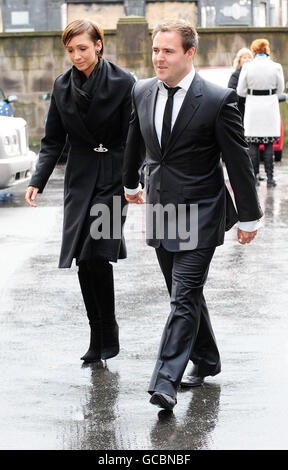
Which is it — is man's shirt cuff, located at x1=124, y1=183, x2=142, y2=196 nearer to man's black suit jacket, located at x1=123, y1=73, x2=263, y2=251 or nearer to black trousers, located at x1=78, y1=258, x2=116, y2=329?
man's black suit jacket, located at x1=123, y1=73, x2=263, y2=251

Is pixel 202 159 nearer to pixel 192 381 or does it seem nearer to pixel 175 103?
pixel 175 103

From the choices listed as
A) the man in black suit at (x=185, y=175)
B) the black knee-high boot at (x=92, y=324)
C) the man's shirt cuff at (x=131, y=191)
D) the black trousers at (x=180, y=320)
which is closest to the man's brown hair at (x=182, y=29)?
the man in black suit at (x=185, y=175)

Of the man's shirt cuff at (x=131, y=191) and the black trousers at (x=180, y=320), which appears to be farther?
the man's shirt cuff at (x=131, y=191)

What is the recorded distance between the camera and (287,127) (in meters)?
25.5

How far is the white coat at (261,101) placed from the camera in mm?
15062

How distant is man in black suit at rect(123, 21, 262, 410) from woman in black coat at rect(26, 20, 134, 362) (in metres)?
0.50

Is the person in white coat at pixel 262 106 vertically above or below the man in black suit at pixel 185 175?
below

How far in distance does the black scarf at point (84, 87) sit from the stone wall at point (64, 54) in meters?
19.9

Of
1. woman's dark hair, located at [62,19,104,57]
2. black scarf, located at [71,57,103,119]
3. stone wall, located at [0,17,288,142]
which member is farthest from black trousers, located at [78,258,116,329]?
stone wall, located at [0,17,288,142]

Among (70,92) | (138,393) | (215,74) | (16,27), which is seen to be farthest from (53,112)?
(16,27)

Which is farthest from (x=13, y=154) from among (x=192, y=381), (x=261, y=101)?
(x=192, y=381)

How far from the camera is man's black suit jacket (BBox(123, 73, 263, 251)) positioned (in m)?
5.27

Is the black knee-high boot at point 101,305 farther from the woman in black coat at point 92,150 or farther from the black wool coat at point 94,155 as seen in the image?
the black wool coat at point 94,155
